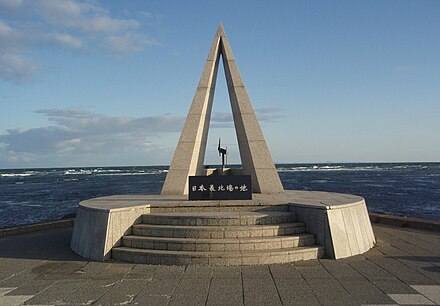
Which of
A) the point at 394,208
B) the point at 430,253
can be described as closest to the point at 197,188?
the point at 430,253

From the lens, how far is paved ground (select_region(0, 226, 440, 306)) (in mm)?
7473

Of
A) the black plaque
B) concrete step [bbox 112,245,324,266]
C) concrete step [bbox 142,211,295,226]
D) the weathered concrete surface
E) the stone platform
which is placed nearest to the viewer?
concrete step [bbox 112,245,324,266]

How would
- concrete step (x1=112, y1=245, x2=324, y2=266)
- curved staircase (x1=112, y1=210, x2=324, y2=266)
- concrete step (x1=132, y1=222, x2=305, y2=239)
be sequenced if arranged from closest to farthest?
1. concrete step (x1=112, y1=245, x2=324, y2=266)
2. curved staircase (x1=112, y1=210, x2=324, y2=266)
3. concrete step (x1=132, y1=222, x2=305, y2=239)

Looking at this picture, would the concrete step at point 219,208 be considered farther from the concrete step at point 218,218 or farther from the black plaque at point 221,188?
the black plaque at point 221,188

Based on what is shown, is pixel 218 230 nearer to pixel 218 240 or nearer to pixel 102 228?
pixel 218 240

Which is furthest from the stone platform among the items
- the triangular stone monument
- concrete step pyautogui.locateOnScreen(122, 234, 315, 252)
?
the triangular stone monument

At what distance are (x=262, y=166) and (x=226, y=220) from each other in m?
5.88

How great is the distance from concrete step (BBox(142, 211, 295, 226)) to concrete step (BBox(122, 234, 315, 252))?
26.8 inches

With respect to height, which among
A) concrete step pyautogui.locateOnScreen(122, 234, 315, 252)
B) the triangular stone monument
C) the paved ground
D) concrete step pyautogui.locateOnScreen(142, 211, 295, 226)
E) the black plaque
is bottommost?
the paved ground

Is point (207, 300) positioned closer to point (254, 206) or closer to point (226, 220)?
point (226, 220)

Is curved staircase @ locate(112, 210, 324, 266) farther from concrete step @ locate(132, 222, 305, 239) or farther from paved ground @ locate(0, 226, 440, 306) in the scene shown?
paved ground @ locate(0, 226, 440, 306)

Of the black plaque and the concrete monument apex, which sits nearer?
the concrete monument apex

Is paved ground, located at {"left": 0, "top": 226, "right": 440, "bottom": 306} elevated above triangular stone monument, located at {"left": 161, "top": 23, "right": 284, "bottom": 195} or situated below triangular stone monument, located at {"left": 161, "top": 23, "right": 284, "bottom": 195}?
below

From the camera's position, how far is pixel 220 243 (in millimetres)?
10188
